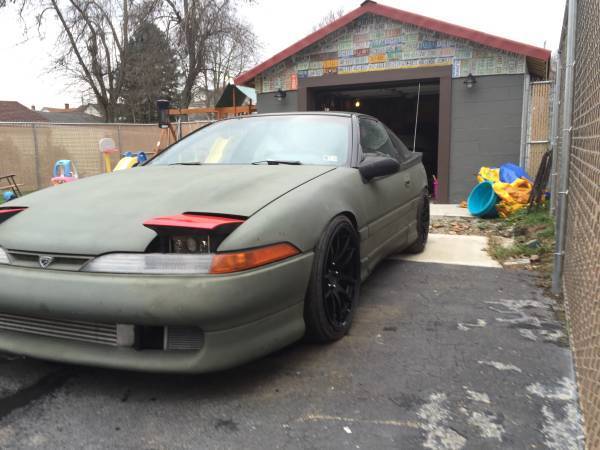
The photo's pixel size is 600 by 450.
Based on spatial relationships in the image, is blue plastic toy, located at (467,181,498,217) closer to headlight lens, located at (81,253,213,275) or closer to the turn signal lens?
the turn signal lens

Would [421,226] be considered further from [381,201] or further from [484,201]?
[484,201]

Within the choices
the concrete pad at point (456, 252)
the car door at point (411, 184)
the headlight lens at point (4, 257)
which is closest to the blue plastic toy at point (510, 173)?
the concrete pad at point (456, 252)

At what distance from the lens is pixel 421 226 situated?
5.24 m

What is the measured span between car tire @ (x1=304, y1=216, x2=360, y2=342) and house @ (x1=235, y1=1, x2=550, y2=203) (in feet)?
24.1

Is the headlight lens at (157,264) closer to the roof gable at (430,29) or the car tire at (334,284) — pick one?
the car tire at (334,284)

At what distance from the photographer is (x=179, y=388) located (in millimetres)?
2367

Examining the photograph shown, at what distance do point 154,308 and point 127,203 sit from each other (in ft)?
A: 2.46

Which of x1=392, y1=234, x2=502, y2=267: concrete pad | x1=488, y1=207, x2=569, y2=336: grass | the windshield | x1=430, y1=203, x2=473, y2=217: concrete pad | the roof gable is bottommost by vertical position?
x1=430, y1=203, x2=473, y2=217: concrete pad

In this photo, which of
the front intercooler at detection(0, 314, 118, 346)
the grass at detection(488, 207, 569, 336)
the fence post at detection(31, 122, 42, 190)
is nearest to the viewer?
the front intercooler at detection(0, 314, 118, 346)

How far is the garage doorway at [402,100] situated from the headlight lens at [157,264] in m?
8.53

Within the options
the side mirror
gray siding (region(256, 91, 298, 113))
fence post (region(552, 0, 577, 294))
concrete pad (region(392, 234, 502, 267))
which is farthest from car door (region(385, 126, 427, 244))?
gray siding (region(256, 91, 298, 113))

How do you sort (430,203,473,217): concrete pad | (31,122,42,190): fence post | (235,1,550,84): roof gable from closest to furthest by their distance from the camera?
(430,203,473,217): concrete pad
(235,1,550,84): roof gable
(31,122,42,190): fence post

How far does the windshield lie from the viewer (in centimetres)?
351

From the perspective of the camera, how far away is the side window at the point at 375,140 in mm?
3847
